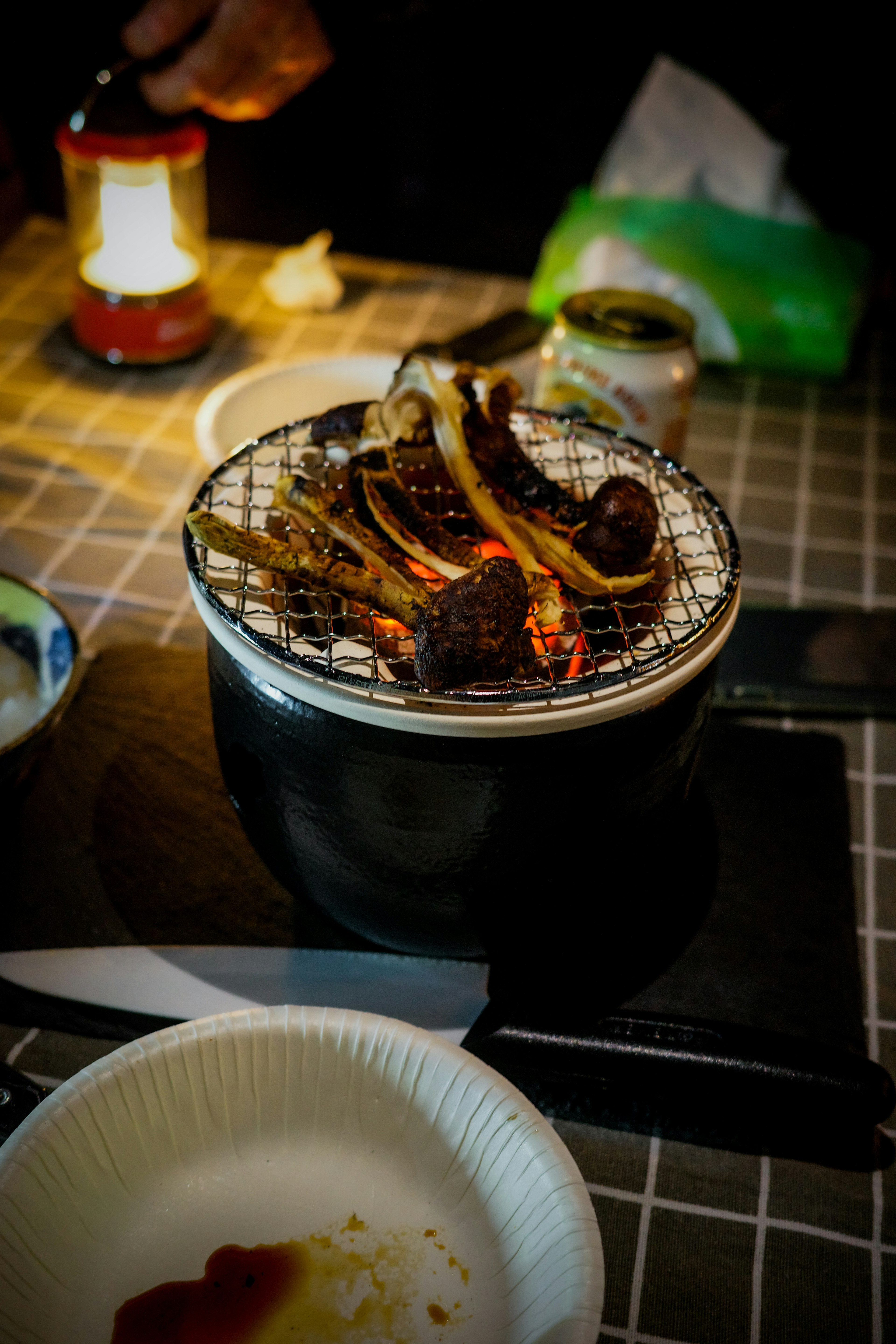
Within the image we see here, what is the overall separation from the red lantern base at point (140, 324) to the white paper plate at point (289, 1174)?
1911 millimetres

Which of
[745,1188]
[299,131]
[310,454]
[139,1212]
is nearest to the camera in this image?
[139,1212]

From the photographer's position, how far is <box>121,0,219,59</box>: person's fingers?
209cm

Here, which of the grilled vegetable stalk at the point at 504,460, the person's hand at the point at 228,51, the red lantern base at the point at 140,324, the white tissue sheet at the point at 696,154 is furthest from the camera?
the white tissue sheet at the point at 696,154

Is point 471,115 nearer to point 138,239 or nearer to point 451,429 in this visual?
point 138,239

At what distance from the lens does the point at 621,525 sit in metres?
1.13

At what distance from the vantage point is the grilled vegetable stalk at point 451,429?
1176 millimetres

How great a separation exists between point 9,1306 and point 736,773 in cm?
114

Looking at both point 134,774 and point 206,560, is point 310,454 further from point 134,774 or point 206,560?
point 134,774

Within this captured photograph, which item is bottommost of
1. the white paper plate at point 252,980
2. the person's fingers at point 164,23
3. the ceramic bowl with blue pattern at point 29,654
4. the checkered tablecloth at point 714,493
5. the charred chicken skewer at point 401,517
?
the checkered tablecloth at point 714,493

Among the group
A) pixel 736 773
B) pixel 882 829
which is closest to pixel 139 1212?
pixel 736 773

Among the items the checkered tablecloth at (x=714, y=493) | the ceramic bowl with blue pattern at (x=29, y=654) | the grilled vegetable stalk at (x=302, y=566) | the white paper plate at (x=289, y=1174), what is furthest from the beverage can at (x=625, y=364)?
the white paper plate at (x=289, y=1174)

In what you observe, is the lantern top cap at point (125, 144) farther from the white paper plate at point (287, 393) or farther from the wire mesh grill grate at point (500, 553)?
the wire mesh grill grate at point (500, 553)

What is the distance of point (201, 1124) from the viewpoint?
100cm

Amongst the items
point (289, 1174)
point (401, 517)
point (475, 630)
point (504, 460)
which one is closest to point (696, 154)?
point (504, 460)
